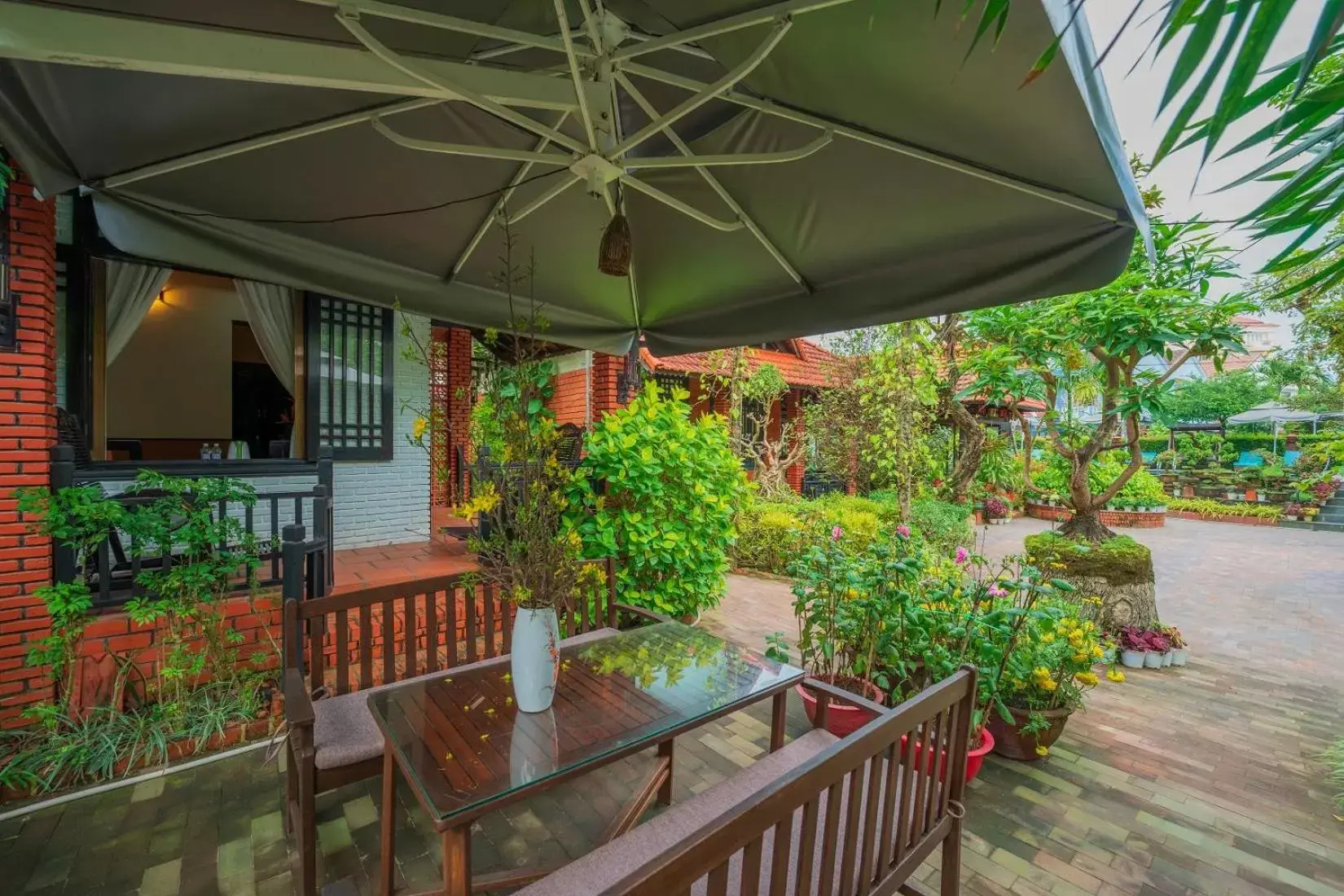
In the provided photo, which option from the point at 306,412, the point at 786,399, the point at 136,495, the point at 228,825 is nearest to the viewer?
the point at 228,825

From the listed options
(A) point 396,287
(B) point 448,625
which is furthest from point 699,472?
(A) point 396,287

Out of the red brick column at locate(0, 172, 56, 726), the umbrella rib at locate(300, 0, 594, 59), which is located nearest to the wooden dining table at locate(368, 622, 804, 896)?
the umbrella rib at locate(300, 0, 594, 59)

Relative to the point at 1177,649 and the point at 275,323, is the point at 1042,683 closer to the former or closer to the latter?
the point at 1177,649

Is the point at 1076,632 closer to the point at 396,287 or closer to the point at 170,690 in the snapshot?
the point at 396,287

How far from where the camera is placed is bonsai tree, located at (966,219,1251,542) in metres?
3.51

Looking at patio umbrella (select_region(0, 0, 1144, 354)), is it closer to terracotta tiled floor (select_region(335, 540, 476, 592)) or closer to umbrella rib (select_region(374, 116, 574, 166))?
umbrella rib (select_region(374, 116, 574, 166))

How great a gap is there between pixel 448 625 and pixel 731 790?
1.46 metres

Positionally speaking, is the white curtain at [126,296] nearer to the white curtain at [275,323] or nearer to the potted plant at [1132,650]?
the white curtain at [275,323]

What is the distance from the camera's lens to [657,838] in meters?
1.43

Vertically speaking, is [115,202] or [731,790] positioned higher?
[115,202]

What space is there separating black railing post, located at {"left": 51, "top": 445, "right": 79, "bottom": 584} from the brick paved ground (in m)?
1.01

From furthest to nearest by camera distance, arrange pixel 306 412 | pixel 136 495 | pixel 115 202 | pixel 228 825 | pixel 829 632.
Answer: pixel 306 412 → pixel 829 632 → pixel 136 495 → pixel 228 825 → pixel 115 202

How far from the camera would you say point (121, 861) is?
1.91 m

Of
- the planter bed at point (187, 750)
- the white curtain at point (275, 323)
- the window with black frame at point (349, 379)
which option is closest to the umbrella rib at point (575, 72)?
the planter bed at point (187, 750)
